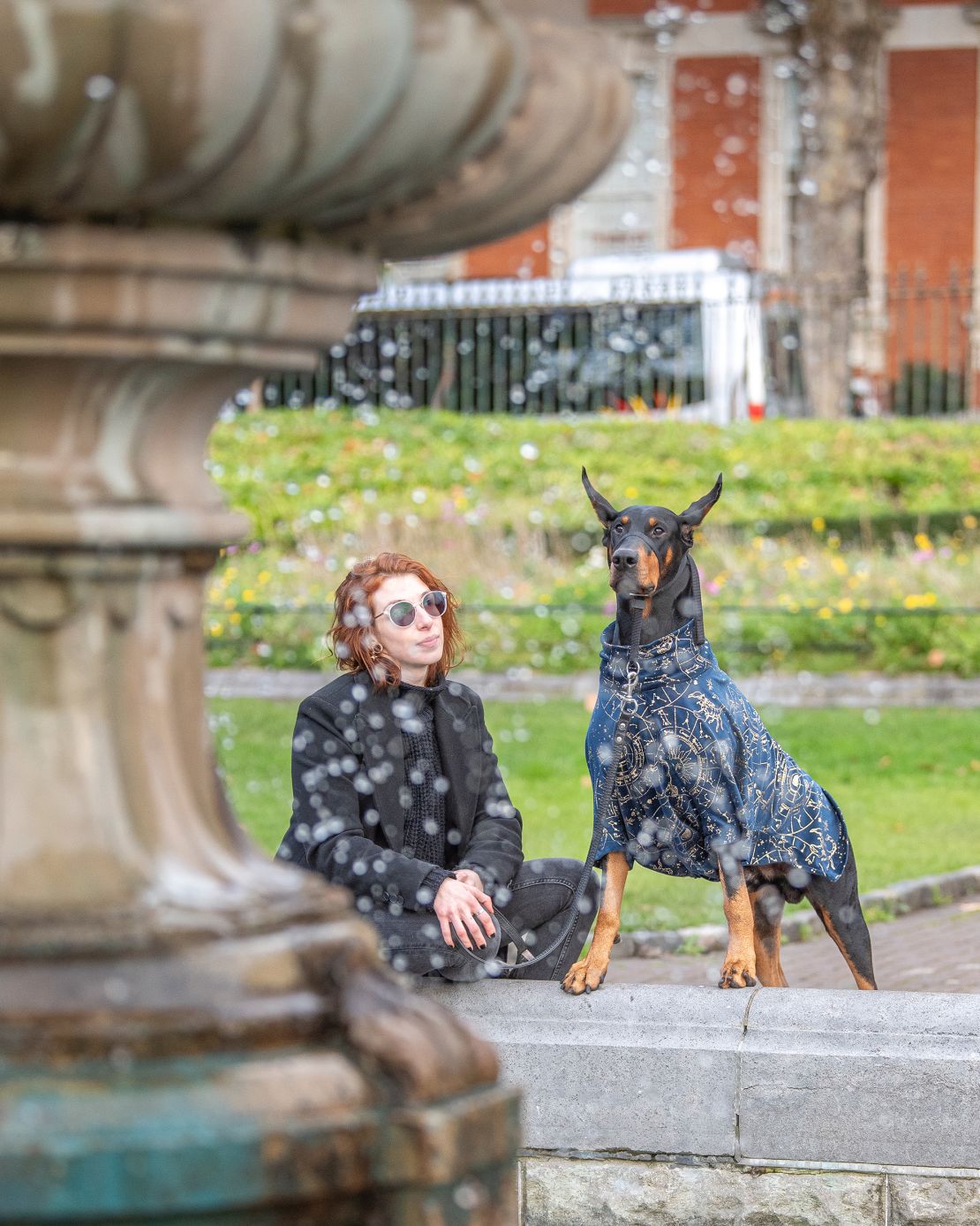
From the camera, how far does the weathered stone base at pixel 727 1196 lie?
3635mm

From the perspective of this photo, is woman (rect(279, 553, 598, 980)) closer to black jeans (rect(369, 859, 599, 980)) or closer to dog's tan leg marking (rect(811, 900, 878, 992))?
black jeans (rect(369, 859, 599, 980))

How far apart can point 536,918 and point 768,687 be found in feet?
22.4

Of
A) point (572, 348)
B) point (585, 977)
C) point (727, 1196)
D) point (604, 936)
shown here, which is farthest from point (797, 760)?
point (572, 348)

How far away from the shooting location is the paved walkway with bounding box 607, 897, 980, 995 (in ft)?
20.1

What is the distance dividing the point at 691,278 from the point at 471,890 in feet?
57.0

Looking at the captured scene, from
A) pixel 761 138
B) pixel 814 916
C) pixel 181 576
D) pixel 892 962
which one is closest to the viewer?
pixel 181 576

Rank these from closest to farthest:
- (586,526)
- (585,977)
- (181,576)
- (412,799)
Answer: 1. (181,576)
2. (585,977)
3. (412,799)
4. (586,526)

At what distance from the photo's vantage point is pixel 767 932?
15.7 ft

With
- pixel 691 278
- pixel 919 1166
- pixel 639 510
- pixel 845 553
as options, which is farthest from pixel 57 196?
pixel 691 278

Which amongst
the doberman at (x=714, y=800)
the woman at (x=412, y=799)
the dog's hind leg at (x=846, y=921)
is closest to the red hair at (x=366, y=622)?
the woman at (x=412, y=799)

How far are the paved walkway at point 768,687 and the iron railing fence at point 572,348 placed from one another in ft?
26.0

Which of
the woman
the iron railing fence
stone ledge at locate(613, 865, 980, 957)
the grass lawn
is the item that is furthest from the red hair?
the iron railing fence

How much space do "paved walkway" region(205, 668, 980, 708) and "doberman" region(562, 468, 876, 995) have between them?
6378 millimetres

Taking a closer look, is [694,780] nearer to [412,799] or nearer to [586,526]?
[412,799]
